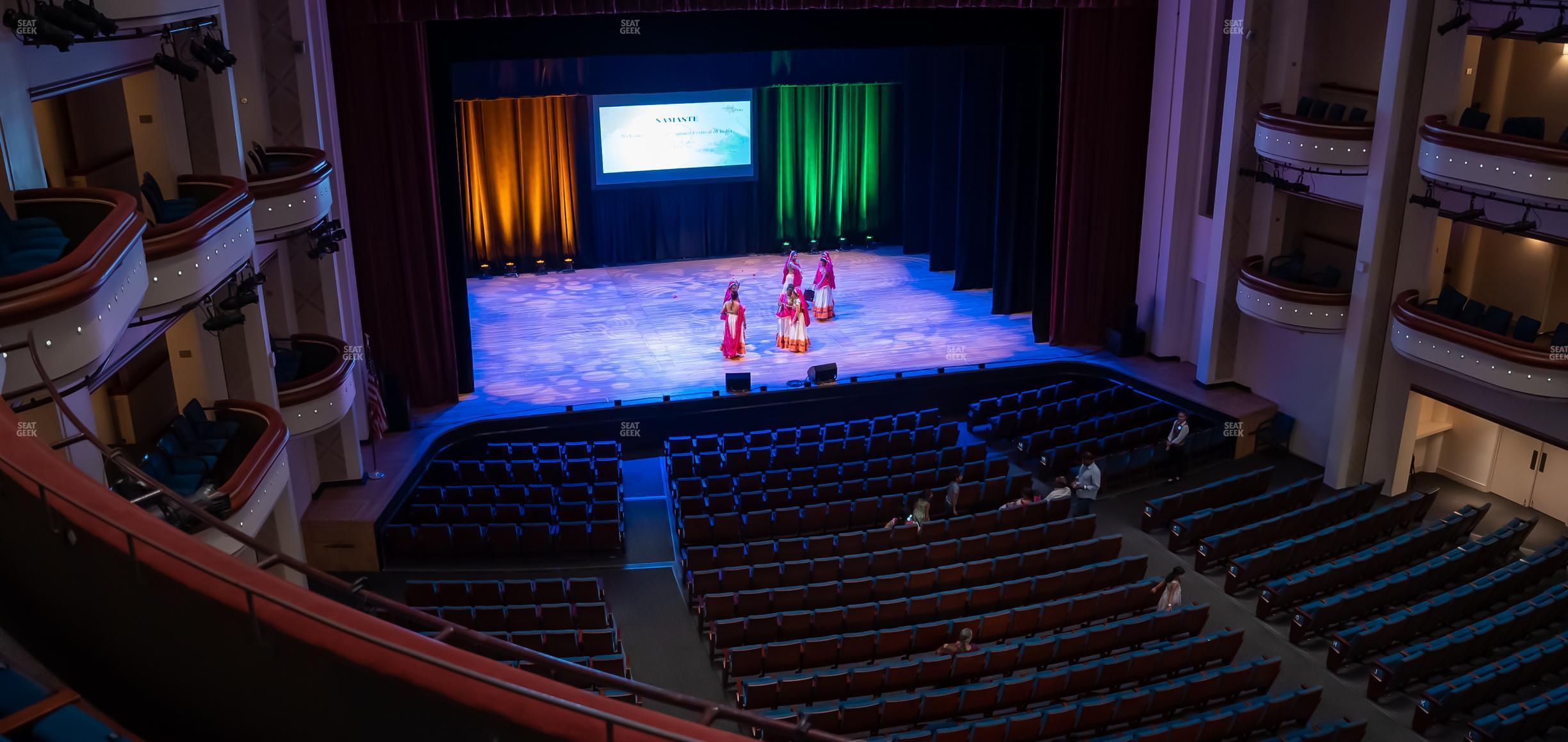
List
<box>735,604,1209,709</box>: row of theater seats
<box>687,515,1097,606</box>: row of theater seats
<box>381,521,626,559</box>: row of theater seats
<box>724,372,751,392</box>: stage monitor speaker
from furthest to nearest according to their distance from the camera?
1. <box>724,372,751,392</box>: stage monitor speaker
2. <box>381,521,626,559</box>: row of theater seats
3. <box>687,515,1097,606</box>: row of theater seats
4. <box>735,604,1209,709</box>: row of theater seats

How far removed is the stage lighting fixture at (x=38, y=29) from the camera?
7465 millimetres

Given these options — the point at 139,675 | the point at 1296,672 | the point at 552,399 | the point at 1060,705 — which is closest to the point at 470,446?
the point at 552,399

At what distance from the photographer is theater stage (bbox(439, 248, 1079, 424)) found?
17.8 metres

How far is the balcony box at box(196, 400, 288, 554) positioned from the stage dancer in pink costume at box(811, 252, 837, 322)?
36.9ft

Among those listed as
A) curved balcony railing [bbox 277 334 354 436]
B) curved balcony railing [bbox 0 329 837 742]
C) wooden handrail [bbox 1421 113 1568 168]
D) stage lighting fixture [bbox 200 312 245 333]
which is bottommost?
curved balcony railing [bbox 277 334 354 436]

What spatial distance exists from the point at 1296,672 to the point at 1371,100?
26.9 ft

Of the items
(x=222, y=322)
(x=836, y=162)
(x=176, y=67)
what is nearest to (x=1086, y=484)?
(x=222, y=322)

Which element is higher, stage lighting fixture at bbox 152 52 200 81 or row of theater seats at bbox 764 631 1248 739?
stage lighting fixture at bbox 152 52 200 81

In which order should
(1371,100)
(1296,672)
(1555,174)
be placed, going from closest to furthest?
(1296,672) → (1555,174) → (1371,100)

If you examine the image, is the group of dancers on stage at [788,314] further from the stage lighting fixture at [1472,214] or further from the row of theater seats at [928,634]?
the stage lighting fixture at [1472,214]

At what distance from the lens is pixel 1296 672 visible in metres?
11.5

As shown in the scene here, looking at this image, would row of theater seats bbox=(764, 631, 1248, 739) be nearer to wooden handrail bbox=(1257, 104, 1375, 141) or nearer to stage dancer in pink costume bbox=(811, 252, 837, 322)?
wooden handrail bbox=(1257, 104, 1375, 141)

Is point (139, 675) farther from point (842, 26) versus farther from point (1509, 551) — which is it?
point (842, 26)

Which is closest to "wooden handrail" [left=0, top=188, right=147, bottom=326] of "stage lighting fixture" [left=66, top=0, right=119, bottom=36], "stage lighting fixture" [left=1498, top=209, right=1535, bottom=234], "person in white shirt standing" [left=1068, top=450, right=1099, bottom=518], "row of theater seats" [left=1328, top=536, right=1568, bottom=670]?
"stage lighting fixture" [left=66, top=0, right=119, bottom=36]
